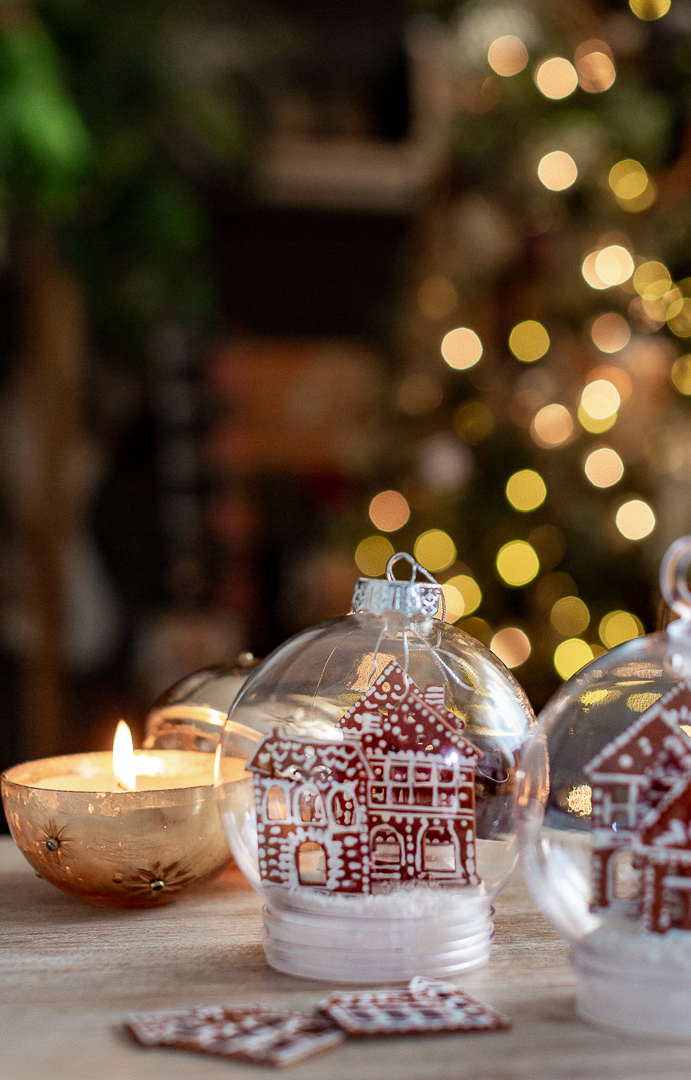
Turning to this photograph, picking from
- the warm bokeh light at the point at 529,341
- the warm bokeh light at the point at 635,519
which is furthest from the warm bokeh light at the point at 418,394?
the warm bokeh light at the point at 635,519

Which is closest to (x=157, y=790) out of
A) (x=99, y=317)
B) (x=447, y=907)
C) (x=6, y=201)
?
(x=447, y=907)

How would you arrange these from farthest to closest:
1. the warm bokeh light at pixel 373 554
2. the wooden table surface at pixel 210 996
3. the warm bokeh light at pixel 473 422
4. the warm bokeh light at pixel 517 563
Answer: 1. the warm bokeh light at pixel 373 554
2. the warm bokeh light at pixel 473 422
3. the warm bokeh light at pixel 517 563
4. the wooden table surface at pixel 210 996

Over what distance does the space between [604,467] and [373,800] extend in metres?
1.63

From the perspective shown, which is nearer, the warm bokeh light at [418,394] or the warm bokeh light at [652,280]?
the warm bokeh light at [652,280]

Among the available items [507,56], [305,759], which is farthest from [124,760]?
[507,56]

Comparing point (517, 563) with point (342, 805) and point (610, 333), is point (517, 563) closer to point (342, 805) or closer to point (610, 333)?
point (610, 333)

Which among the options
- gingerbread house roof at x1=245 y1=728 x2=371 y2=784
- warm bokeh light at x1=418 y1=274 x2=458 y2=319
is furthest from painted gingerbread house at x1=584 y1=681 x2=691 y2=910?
warm bokeh light at x1=418 y1=274 x2=458 y2=319

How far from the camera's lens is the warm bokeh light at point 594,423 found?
2.01 metres

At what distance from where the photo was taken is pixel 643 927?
0.39 meters

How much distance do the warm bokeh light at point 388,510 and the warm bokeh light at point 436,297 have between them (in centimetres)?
46

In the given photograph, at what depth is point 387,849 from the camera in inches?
18.2

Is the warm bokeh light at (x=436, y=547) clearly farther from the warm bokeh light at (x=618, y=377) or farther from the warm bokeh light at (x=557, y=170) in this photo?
the warm bokeh light at (x=557, y=170)

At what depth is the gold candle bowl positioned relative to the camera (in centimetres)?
53

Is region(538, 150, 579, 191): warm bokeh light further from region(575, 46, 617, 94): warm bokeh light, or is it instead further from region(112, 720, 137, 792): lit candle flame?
region(112, 720, 137, 792): lit candle flame
